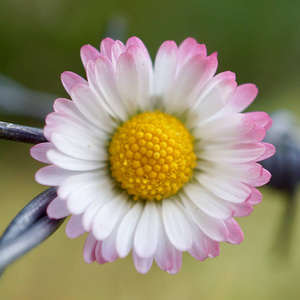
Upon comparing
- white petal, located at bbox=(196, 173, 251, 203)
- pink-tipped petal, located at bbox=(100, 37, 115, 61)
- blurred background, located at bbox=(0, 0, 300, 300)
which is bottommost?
blurred background, located at bbox=(0, 0, 300, 300)

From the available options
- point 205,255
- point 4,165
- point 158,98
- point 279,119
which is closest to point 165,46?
point 158,98

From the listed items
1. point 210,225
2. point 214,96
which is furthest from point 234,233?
point 214,96

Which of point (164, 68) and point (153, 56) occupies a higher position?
point (164, 68)

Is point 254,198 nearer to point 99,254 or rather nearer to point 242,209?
point 242,209

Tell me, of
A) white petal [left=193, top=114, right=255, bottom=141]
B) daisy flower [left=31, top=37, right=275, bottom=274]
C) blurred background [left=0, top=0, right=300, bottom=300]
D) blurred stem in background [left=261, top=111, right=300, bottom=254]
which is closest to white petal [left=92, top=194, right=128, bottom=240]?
daisy flower [left=31, top=37, right=275, bottom=274]

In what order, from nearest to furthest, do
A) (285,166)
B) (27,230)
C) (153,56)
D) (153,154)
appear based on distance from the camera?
(27,230) < (153,154) < (285,166) < (153,56)

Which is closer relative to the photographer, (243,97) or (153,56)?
(243,97)

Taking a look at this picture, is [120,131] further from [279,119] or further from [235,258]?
[235,258]

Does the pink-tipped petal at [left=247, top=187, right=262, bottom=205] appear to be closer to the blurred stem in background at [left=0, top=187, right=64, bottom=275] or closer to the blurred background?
the blurred stem in background at [left=0, top=187, right=64, bottom=275]
